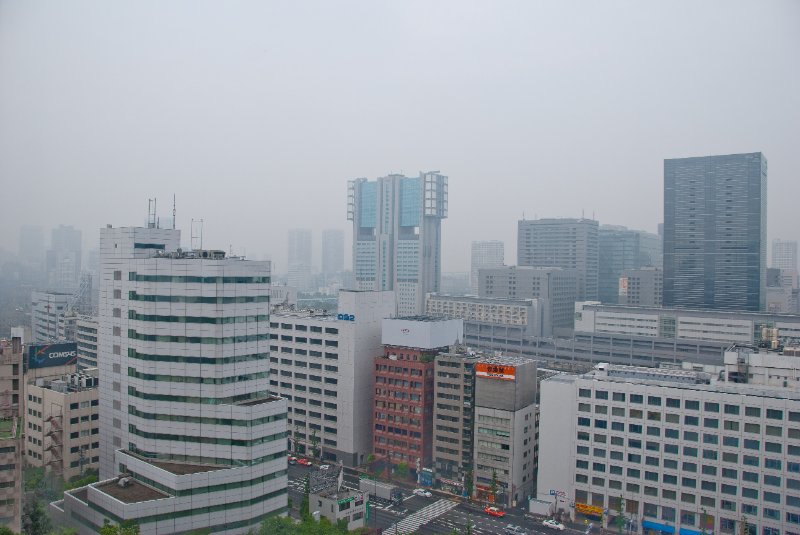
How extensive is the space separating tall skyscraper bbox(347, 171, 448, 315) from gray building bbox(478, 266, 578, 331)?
7315mm


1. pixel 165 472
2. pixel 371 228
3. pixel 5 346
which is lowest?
pixel 165 472

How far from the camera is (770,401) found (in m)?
20.5

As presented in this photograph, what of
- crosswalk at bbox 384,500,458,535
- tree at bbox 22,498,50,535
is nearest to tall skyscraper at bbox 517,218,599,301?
crosswalk at bbox 384,500,458,535

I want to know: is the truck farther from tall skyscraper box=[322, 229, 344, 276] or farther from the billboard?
tall skyscraper box=[322, 229, 344, 276]

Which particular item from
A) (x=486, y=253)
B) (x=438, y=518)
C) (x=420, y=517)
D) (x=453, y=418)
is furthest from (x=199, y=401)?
(x=486, y=253)

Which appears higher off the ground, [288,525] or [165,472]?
[165,472]

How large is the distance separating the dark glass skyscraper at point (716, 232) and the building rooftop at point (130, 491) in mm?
50761

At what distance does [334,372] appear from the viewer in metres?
29.4

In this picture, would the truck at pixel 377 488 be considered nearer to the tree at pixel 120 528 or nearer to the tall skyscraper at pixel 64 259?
the tree at pixel 120 528

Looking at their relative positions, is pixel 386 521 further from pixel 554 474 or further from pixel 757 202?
pixel 757 202

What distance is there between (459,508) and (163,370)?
12.5m

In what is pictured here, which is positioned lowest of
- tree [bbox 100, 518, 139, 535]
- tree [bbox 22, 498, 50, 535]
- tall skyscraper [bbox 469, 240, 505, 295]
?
tree [bbox 22, 498, 50, 535]

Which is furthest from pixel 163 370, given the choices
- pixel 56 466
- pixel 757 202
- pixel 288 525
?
pixel 757 202

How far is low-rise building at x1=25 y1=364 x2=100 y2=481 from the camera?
74.8 feet
